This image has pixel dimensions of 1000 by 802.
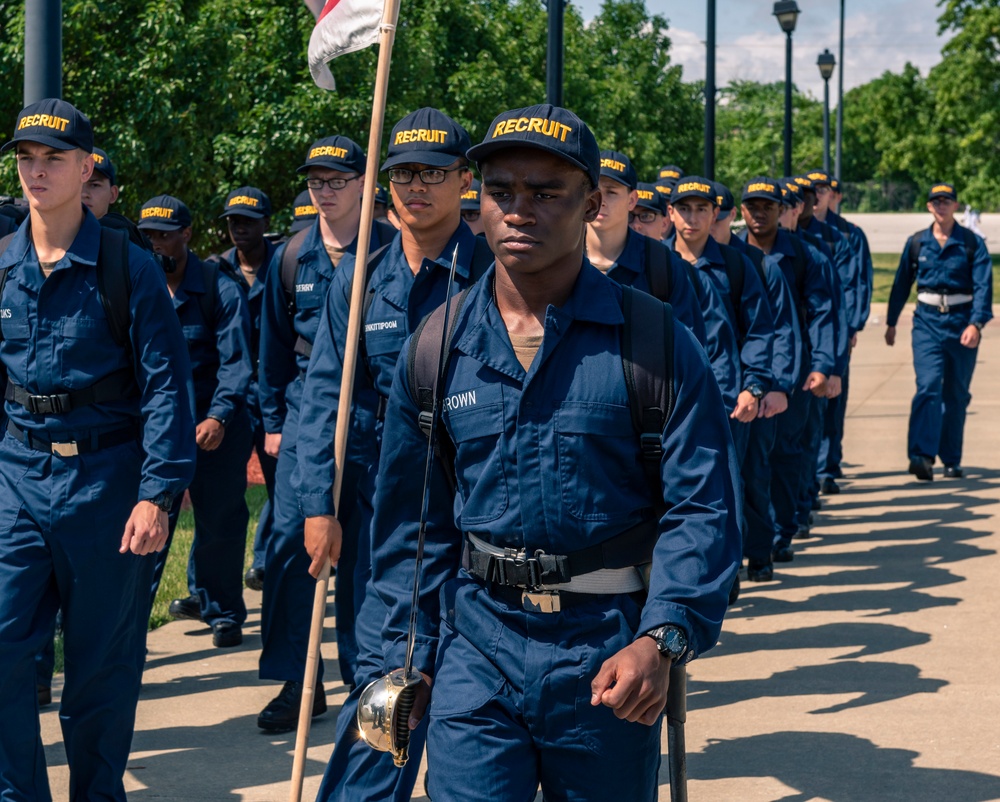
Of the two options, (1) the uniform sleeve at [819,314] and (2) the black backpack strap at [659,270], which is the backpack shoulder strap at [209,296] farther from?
(1) the uniform sleeve at [819,314]

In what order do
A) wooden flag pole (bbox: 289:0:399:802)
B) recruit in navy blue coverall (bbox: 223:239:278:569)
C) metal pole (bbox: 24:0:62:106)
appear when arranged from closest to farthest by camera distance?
wooden flag pole (bbox: 289:0:399:802)
metal pole (bbox: 24:0:62:106)
recruit in navy blue coverall (bbox: 223:239:278:569)

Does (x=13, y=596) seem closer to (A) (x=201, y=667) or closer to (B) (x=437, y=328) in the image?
(B) (x=437, y=328)

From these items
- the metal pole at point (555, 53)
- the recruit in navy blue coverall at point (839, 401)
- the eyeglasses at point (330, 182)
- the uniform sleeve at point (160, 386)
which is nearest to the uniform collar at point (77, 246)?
the uniform sleeve at point (160, 386)

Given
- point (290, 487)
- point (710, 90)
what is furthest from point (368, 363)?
point (710, 90)

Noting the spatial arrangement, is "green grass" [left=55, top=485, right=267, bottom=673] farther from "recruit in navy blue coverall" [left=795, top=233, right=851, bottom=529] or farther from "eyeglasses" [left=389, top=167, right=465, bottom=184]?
Answer: "recruit in navy blue coverall" [left=795, top=233, right=851, bottom=529]

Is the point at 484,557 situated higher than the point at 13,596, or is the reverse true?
the point at 484,557

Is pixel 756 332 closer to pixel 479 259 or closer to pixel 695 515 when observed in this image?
pixel 479 259

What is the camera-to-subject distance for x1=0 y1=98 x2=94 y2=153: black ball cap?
5141mm

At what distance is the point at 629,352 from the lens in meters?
3.36

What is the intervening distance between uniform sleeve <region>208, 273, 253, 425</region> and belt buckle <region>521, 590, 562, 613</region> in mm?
4491

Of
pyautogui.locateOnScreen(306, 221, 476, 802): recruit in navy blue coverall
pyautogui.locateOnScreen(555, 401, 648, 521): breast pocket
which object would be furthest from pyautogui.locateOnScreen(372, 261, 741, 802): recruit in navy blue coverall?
pyautogui.locateOnScreen(306, 221, 476, 802): recruit in navy blue coverall

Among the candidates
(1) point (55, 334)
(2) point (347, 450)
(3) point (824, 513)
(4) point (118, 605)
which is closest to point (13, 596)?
(4) point (118, 605)

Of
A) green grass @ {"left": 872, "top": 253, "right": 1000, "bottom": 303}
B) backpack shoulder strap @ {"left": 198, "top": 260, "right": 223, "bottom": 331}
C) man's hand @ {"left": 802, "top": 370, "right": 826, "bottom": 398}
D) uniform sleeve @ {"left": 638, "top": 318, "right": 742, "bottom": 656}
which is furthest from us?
green grass @ {"left": 872, "top": 253, "right": 1000, "bottom": 303}

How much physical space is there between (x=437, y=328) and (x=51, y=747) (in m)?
3.51
